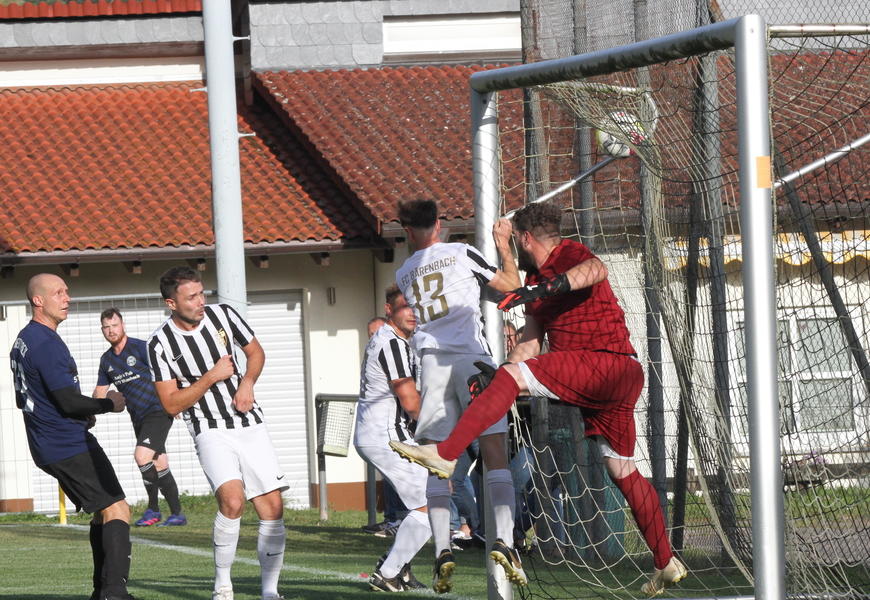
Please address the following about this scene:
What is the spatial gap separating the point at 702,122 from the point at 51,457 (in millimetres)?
4337

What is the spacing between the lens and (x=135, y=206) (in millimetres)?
19547

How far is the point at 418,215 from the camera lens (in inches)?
324

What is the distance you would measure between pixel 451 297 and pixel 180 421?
977cm

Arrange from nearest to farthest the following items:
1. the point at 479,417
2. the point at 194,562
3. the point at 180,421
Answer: the point at 479,417, the point at 194,562, the point at 180,421

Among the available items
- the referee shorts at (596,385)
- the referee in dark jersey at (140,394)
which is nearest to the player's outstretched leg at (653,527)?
the referee shorts at (596,385)

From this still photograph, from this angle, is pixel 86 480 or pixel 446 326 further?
pixel 86 480

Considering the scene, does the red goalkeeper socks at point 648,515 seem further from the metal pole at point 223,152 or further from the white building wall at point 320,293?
the white building wall at point 320,293

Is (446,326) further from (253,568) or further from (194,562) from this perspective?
(194,562)

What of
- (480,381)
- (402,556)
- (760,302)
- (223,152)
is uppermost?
(223,152)

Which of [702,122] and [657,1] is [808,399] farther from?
[657,1]

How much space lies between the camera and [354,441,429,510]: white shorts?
9664 millimetres

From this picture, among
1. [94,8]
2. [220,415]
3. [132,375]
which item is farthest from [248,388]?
[94,8]

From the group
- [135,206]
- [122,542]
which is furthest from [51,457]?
[135,206]

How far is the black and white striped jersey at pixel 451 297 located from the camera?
8.03 metres
